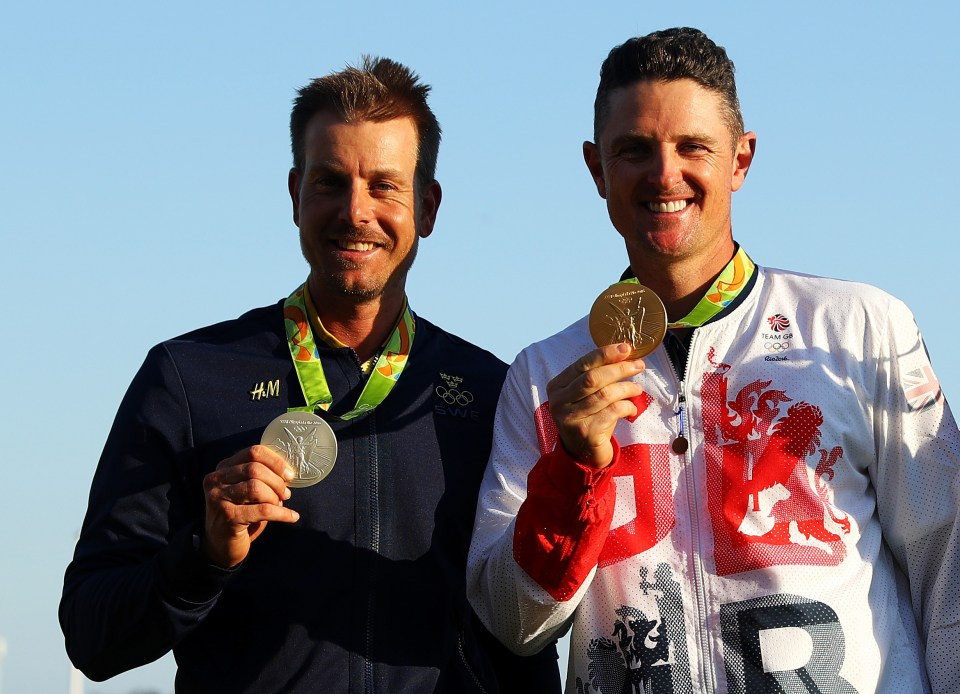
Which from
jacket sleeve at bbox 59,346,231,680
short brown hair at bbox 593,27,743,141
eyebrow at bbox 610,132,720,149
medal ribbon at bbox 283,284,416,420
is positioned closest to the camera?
jacket sleeve at bbox 59,346,231,680

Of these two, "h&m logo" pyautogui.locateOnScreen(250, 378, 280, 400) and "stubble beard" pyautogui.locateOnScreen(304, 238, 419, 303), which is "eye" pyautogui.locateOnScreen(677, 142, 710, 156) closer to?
"stubble beard" pyautogui.locateOnScreen(304, 238, 419, 303)

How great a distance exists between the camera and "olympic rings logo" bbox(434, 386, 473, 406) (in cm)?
621

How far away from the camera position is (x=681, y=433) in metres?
5.33

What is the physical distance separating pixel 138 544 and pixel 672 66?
10.0 feet

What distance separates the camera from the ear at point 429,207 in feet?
21.8

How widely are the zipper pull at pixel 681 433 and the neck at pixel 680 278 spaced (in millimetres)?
434

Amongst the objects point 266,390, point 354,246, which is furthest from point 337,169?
point 266,390

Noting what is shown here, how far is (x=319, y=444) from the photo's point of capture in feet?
18.2

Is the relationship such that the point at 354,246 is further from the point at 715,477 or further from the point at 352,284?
the point at 715,477

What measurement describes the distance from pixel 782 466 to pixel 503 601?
1.20 m

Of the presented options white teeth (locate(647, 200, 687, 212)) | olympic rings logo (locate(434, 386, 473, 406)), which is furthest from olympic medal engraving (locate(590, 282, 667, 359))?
olympic rings logo (locate(434, 386, 473, 406))

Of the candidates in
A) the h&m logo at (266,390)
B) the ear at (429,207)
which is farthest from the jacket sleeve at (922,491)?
the h&m logo at (266,390)

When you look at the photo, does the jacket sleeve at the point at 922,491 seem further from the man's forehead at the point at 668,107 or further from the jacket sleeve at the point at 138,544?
the jacket sleeve at the point at 138,544

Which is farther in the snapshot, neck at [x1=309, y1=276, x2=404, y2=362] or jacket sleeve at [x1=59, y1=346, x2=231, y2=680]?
neck at [x1=309, y1=276, x2=404, y2=362]
